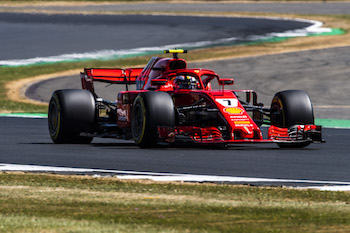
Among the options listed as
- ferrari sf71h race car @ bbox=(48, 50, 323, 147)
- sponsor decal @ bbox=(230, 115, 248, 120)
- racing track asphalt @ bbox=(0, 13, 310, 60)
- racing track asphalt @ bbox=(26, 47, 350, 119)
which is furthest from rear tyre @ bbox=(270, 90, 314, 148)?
racing track asphalt @ bbox=(0, 13, 310, 60)

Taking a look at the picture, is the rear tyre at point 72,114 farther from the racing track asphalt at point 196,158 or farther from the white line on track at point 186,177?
the white line on track at point 186,177

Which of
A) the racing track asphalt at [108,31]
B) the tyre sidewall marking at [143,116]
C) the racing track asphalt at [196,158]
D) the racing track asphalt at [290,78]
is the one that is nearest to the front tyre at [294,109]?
the racing track asphalt at [196,158]

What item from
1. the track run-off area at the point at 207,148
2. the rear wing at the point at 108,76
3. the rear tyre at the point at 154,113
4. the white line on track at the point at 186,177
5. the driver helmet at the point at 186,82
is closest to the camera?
the white line on track at the point at 186,177

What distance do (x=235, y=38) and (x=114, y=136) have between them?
29234 millimetres

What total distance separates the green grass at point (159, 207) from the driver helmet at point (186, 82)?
5.31 meters

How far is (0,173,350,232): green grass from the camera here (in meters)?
7.80

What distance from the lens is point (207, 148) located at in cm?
1543

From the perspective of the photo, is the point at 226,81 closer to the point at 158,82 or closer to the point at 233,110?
the point at 158,82

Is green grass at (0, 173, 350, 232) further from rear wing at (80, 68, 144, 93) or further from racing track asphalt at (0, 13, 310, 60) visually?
racing track asphalt at (0, 13, 310, 60)

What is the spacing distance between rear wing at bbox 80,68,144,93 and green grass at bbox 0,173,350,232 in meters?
6.88

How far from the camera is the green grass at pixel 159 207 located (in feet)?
25.6

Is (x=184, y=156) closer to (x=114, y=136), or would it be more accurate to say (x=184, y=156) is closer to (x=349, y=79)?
(x=114, y=136)

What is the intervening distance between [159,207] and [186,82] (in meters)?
7.50

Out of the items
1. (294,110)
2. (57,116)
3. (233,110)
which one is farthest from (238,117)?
(57,116)
